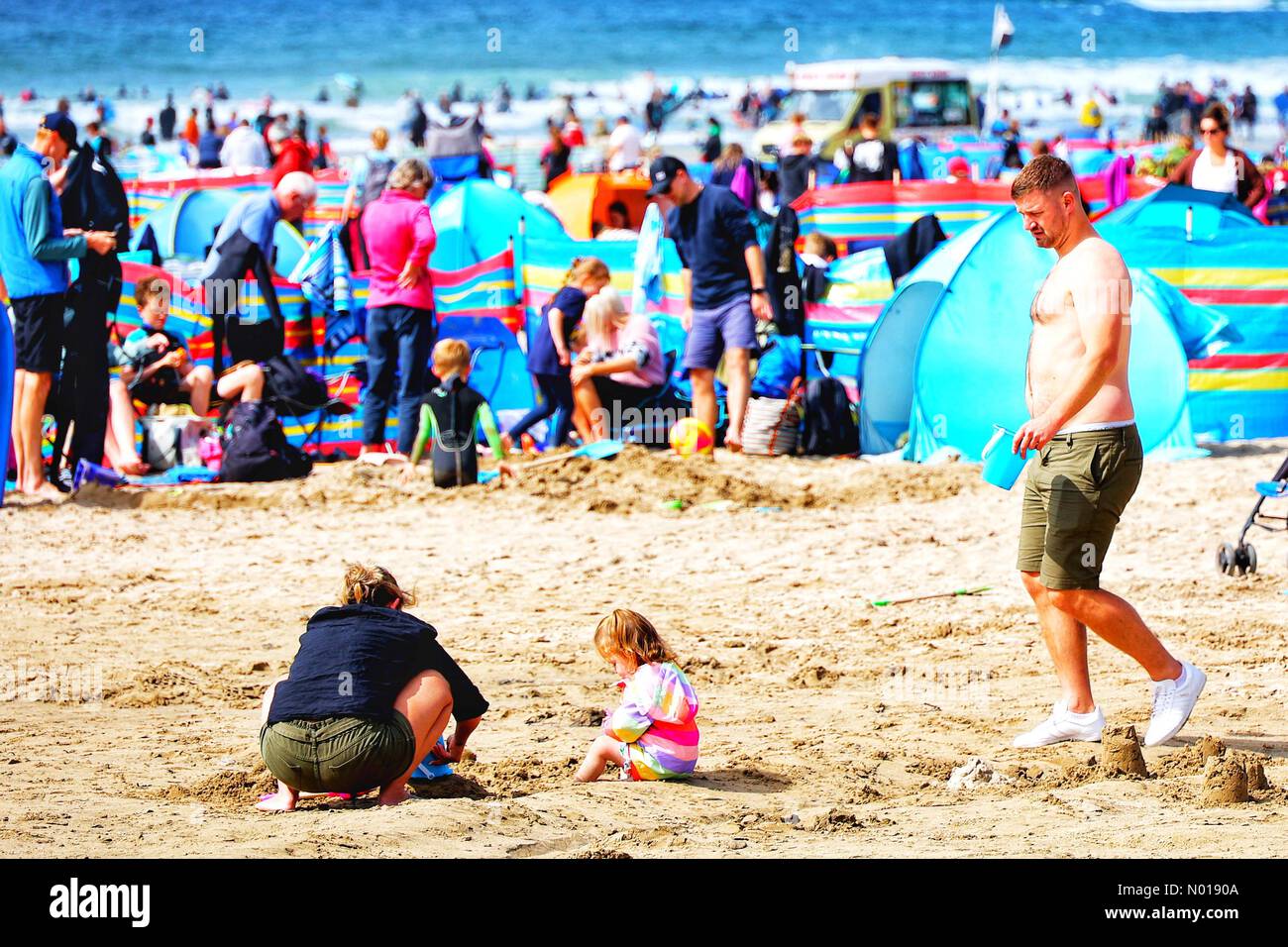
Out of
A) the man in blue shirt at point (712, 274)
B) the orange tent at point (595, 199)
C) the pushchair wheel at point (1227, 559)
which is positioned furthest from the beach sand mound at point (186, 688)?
the orange tent at point (595, 199)

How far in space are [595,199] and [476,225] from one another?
511 cm

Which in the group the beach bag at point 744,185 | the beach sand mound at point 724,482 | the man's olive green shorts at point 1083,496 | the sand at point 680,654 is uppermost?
the beach bag at point 744,185

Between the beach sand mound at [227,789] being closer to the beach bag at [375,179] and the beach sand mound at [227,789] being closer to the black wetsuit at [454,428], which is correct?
the black wetsuit at [454,428]

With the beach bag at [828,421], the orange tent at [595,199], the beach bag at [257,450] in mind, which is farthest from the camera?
the orange tent at [595,199]

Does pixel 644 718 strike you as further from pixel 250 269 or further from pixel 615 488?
pixel 250 269

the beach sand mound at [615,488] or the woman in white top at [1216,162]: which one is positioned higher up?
the woman in white top at [1216,162]

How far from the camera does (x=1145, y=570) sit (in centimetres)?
732

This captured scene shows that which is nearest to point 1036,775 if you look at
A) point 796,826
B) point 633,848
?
point 796,826

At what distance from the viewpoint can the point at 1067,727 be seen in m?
4.91

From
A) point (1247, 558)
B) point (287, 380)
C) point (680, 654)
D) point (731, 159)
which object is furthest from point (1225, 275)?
point (731, 159)

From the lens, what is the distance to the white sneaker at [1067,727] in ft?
16.1

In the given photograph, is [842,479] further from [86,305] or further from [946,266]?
[86,305]

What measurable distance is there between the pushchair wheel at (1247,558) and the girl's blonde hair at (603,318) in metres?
4.19
